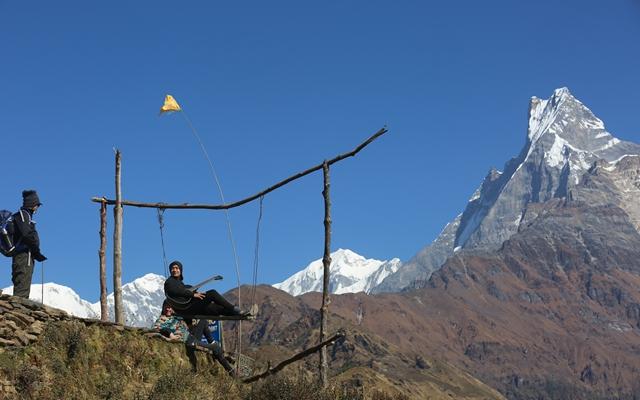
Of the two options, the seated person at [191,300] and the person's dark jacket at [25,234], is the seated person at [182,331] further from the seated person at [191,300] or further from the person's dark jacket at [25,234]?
the person's dark jacket at [25,234]

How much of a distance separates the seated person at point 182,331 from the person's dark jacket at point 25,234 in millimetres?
2895

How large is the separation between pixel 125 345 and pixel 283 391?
3.24 meters

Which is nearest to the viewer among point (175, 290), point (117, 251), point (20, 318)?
point (20, 318)

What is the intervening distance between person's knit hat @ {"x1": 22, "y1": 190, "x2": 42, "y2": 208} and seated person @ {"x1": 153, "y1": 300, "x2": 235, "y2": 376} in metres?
3.36

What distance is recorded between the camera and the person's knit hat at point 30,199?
19547mm

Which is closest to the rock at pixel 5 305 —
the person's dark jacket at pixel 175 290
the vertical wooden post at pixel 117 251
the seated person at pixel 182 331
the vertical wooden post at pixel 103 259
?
the person's dark jacket at pixel 175 290

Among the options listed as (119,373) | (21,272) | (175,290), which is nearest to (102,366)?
(119,373)

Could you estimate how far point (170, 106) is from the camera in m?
25.6

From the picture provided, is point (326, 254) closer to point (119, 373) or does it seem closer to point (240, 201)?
point (240, 201)

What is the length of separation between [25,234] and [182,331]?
388cm

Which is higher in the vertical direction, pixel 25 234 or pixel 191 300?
pixel 25 234

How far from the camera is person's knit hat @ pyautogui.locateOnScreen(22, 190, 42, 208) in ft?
64.1

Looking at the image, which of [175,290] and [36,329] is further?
[175,290]

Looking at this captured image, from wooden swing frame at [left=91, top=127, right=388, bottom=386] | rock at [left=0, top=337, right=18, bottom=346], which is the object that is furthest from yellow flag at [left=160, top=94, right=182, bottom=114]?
rock at [left=0, top=337, right=18, bottom=346]
